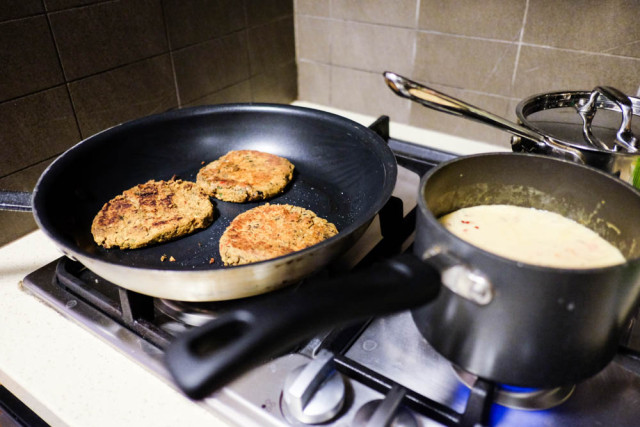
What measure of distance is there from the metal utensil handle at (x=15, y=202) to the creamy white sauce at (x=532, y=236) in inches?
23.0

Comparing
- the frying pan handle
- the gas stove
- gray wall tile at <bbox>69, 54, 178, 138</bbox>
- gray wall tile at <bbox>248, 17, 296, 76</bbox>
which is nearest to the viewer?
the frying pan handle

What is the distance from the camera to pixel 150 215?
809 millimetres

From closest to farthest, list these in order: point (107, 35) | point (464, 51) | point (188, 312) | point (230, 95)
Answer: point (188, 312) → point (107, 35) → point (464, 51) → point (230, 95)

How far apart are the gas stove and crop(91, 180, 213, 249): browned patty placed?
0.13 metres

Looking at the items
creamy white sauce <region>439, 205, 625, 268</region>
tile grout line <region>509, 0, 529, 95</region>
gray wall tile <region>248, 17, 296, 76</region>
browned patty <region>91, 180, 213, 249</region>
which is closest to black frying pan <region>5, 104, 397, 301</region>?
browned patty <region>91, 180, 213, 249</region>

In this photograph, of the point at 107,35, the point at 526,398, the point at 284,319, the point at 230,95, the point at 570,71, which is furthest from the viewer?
the point at 230,95

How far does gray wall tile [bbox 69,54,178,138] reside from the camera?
3.24ft

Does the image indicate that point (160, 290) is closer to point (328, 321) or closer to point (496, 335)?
point (328, 321)

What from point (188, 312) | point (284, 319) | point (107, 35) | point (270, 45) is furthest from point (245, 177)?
point (270, 45)

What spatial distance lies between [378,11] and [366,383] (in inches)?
42.7

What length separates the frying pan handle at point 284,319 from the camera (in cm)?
37

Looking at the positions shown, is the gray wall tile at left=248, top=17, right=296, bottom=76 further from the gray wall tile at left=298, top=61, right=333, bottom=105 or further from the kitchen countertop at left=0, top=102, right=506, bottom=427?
the kitchen countertop at left=0, top=102, right=506, bottom=427

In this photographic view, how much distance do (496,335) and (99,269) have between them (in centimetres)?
44

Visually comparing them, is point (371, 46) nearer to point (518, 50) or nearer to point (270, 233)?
point (518, 50)
